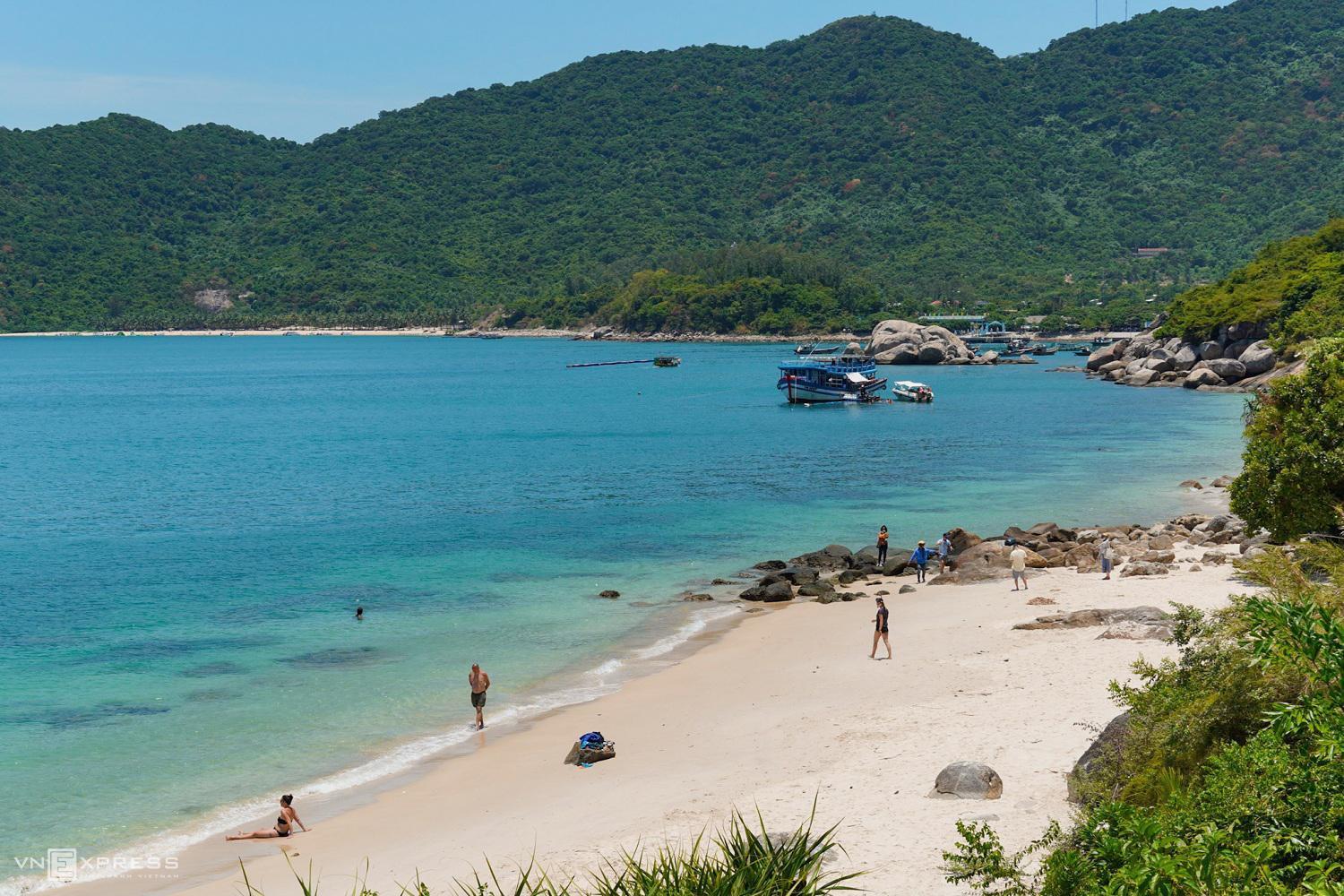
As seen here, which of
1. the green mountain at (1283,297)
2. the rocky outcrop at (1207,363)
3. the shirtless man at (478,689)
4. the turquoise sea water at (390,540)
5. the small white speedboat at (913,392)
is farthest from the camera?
the small white speedboat at (913,392)

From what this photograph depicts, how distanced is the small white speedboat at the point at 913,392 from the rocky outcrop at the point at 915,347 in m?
47.5

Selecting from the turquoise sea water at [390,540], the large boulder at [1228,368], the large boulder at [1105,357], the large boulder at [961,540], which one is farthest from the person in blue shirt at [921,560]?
the large boulder at [1105,357]

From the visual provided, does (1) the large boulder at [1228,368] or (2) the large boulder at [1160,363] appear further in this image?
(2) the large boulder at [1160,363]

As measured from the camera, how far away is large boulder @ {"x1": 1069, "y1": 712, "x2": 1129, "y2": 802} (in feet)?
45.1

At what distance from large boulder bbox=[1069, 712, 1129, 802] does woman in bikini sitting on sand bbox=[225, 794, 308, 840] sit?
10492 mm

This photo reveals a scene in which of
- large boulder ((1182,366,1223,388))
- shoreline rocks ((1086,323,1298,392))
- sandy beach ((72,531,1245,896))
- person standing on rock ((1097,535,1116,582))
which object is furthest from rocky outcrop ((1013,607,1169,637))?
large boulder ((1182,366,1223,388))

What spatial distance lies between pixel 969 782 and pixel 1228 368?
93303 mm

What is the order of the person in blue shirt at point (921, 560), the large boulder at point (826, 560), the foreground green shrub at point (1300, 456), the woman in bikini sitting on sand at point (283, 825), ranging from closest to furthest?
the woman in bikini sitting on sand at point (283, 825)
the foreground green shrub at point (1300, 456)
the person in blue shirt at point (921, 560)
the large boulder at point (826, 560)

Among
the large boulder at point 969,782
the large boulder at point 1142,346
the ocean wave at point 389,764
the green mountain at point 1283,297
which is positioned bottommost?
the ocean wave at point 389,764

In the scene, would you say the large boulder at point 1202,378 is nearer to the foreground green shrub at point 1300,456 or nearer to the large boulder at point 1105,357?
the large boulder at point 1105,357

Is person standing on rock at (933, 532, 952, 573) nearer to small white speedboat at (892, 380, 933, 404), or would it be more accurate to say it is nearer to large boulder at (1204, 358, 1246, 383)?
small white speedboat at (892, 380, 933, 404)

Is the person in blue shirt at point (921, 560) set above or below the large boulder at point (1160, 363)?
below

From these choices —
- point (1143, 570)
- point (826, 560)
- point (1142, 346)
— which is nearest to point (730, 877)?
point (1143, 570)

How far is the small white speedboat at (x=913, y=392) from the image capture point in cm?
10206
